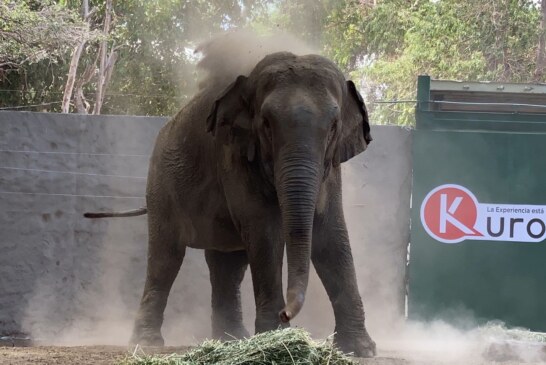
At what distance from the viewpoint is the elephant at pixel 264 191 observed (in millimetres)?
7273

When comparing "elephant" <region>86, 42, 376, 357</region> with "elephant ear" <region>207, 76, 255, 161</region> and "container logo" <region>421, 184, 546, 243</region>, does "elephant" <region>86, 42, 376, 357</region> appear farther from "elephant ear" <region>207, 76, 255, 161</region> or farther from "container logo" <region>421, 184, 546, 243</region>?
"container logo" <region>421, 184, 546, 243</region>

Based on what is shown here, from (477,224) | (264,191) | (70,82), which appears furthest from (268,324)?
(70,82)

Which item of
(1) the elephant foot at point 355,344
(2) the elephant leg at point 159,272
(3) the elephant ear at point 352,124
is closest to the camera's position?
(3) the elephant ear at point 352,124

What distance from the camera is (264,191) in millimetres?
8086

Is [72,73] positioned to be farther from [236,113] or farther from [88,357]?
[88,357]

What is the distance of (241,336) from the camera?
10.0 meters

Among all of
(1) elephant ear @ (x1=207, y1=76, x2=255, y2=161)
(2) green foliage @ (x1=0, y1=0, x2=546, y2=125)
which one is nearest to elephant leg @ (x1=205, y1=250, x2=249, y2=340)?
(1) elephant ear @ (x1=207, y1=76, x2=255, y2=161)

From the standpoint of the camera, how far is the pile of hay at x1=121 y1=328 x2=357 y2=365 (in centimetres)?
625

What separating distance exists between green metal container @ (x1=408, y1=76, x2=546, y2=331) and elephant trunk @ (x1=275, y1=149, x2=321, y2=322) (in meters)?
4.76

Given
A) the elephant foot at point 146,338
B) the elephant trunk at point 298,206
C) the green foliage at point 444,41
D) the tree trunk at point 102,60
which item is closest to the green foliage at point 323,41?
the green foliage at point 444,41

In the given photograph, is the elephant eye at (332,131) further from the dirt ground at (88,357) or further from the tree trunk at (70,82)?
the tree trunk at (70,82)

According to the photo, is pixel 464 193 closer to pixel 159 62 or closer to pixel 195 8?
pixel 195 8

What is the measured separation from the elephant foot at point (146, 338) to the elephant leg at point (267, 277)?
1.75 m

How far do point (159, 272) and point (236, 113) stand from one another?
7.15 ft
